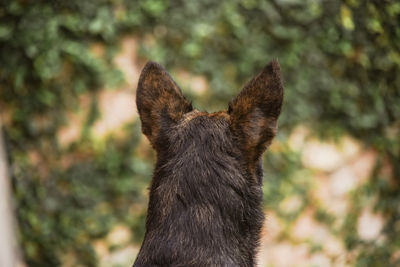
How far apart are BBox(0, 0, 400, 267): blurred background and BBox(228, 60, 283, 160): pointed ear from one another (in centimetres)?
266

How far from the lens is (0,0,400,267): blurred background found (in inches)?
217

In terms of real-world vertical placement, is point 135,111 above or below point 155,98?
above

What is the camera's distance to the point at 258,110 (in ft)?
9.81

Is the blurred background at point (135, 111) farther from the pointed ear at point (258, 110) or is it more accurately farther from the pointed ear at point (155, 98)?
the pointed ear at point (258, 110)

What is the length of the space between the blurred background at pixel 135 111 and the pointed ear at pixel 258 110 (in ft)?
8.72

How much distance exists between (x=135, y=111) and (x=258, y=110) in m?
2.85

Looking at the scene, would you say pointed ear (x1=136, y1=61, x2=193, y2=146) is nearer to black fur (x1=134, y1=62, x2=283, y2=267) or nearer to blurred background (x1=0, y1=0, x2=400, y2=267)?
black fur (x1=134, y1=62, x2=283, y2=267)

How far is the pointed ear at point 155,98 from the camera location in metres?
3.20

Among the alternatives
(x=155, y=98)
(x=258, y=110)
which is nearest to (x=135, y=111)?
(x=155, y=98)

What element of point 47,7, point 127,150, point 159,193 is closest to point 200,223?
point 159,193

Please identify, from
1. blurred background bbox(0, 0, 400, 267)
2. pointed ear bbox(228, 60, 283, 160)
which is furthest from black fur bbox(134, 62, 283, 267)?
blurred background bbox(0, 0, 400, 267)

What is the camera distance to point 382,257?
237 inches

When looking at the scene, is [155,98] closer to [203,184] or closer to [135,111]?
[203,184]

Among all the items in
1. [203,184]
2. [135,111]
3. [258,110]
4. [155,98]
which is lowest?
[203,184]
